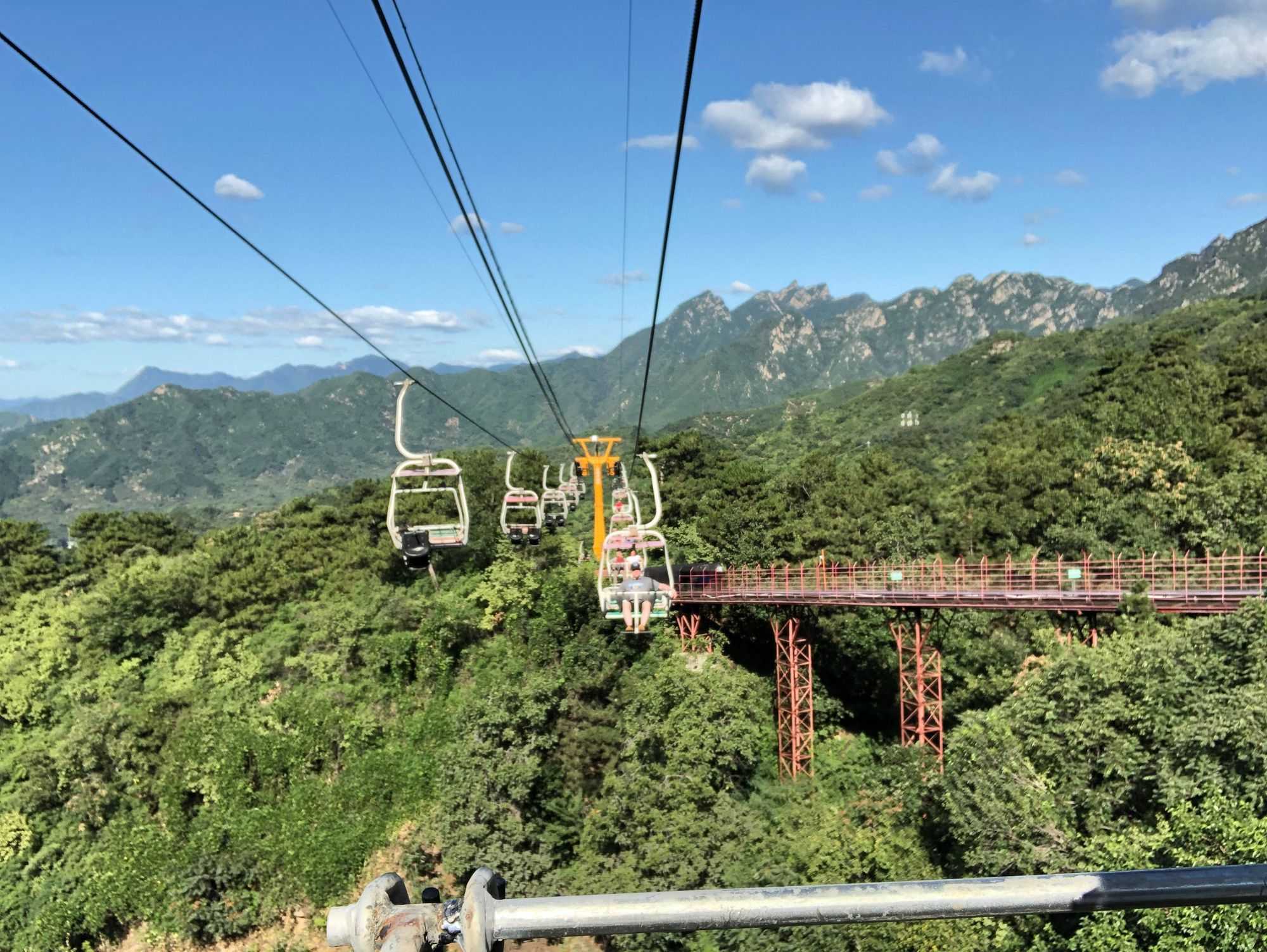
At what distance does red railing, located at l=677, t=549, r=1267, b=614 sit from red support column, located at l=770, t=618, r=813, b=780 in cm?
188

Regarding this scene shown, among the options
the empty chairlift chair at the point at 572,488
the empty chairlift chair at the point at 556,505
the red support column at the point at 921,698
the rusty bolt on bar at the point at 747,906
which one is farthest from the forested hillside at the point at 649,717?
the rusty bolt on bar at the point at 747,906

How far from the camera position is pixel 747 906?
1698 millimetres

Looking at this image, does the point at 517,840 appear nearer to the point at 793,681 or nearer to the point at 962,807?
the point at 793,681

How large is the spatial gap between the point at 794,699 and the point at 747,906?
87.5 ft

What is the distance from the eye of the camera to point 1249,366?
129 ft

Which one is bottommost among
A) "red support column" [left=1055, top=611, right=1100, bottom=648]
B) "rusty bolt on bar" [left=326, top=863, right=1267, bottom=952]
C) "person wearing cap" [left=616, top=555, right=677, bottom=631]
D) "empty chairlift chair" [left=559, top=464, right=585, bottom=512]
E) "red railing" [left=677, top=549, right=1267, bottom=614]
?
"red support column" [left=1055, top=611, right=1100, bottom=648]

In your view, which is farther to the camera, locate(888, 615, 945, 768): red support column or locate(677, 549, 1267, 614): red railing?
locate(888, 615, 945, 768): red support column

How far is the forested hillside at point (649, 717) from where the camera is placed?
15.6m

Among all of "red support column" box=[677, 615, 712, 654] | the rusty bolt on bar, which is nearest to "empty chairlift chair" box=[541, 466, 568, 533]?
"red support column" box=[677, 615, 712, 654]

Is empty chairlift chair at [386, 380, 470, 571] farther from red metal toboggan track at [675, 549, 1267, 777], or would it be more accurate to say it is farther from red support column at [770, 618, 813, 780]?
red support column at [770, 618, 813, 780]

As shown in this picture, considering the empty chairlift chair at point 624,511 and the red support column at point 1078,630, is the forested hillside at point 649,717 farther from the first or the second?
the empty chairlift chair at point 624,511

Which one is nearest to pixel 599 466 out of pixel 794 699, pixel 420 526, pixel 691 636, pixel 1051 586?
pixel 691 636

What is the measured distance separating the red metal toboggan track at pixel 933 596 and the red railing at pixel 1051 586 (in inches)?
1.5

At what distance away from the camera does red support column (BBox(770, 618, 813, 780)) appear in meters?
27.1
